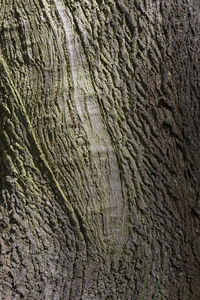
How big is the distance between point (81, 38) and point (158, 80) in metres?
0.46

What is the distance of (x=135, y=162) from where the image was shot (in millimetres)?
2303

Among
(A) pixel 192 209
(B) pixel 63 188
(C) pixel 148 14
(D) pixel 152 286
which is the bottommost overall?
(D) pixel 152 286

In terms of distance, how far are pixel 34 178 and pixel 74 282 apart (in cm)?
60

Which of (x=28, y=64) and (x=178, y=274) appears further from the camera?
(x=178, y=274)

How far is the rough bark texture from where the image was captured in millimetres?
2223

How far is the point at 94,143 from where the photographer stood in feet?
7.43

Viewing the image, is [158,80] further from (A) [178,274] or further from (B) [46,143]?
(A) [178,274]

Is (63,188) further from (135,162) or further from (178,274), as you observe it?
(178,274)

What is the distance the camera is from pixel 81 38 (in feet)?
7.27

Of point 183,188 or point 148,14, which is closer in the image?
point 148,14

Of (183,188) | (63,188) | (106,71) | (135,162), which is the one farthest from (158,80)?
(63,188)

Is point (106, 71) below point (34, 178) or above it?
above

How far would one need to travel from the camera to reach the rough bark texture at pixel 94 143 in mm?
2223

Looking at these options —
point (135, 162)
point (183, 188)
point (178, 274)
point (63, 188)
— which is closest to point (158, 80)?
point (135, 162)
